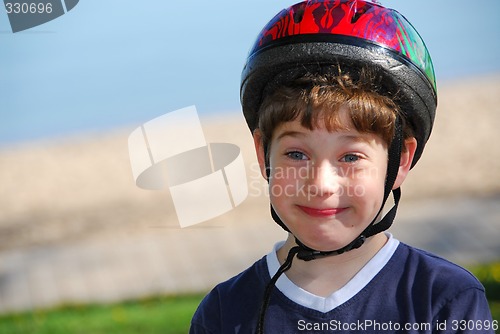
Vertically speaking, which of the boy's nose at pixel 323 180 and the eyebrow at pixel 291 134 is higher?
the eyebrow at pixel 291 134

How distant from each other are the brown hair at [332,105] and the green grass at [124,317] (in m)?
3.42

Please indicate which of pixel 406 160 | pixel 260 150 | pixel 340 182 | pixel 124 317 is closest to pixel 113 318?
pixel 124 317

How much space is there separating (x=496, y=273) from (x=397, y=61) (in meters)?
3.87

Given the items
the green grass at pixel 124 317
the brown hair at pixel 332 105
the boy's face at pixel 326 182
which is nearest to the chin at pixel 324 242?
the boy's face at pixel 326 182

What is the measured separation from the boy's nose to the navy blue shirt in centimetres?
35

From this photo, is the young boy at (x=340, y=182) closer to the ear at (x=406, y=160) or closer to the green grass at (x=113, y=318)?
the ear at (x=406, y=160)

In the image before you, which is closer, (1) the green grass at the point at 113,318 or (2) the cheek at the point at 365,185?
(2) the cheek at the point at 365,185

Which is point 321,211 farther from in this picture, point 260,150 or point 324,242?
point 260,150

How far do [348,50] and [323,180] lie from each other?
52 centimetres

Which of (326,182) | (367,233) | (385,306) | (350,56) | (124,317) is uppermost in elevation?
(350,56)

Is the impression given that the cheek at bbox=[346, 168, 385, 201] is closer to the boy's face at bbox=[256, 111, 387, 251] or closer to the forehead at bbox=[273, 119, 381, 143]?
the boy's face at bbox=[256, 111, 387, 251]

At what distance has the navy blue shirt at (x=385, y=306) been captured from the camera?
284 cm

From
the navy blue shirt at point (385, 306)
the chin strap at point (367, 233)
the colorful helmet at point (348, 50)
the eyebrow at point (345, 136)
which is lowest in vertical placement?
the navy blue shirt at point (385, 306)

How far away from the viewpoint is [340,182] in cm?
301
